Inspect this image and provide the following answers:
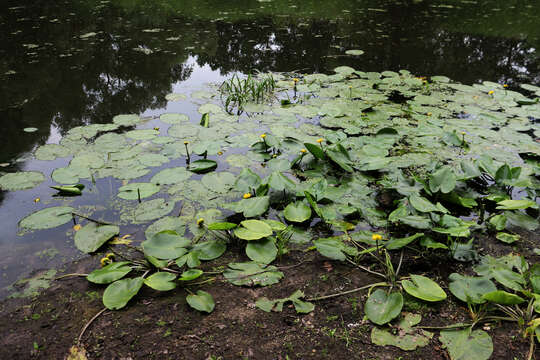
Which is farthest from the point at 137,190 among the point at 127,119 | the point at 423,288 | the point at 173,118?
the point at 423,288

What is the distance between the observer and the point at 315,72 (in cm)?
459

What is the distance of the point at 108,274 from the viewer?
1.57m

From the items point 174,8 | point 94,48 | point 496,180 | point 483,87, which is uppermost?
point 174,8

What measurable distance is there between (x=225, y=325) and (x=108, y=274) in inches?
25.1

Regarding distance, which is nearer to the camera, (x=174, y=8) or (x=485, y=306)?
(x=485, y=306)

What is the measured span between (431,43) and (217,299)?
6045 mm

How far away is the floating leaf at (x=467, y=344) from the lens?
1.21 metres

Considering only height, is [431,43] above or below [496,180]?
above

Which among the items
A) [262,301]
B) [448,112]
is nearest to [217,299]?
[262,301]

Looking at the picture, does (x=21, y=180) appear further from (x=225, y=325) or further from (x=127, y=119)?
(x=225, y=325)

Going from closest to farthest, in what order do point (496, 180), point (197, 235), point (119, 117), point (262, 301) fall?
point (262, 301)
point (197, 235)
point (496, 180)
point (119, 117)

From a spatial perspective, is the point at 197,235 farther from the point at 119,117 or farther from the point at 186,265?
the point at 119,117

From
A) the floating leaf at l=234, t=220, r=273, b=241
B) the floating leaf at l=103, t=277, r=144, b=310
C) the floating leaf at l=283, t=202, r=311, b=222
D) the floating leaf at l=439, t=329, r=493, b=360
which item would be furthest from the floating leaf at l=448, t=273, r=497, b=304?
the floating leaf at l=103, t=277, r=144, b=310

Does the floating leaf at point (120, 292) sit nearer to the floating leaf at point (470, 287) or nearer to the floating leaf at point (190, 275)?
the floating leaf at point (190, 275)
